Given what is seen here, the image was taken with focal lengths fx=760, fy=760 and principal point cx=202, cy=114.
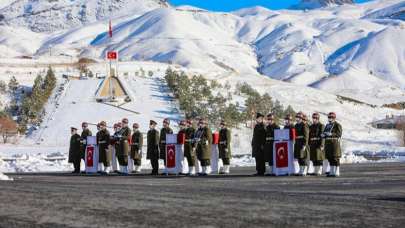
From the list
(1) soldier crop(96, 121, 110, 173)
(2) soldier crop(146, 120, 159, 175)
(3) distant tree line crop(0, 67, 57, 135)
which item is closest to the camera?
(2) soldier crop(146, 120, 159, 175)

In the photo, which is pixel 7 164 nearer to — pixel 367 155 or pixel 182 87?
pixel 367 155

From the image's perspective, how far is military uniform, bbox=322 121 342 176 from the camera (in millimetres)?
19125

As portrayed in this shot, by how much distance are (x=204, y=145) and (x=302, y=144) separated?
319 centimetres

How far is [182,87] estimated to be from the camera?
7094 centimetres

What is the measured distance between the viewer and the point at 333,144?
1927cm

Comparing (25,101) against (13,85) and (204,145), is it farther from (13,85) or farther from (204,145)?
(204,145)

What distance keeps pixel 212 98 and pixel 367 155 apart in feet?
108

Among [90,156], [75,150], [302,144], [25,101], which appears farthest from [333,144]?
[25,101]

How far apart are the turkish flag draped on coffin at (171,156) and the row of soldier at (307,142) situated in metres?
2.70

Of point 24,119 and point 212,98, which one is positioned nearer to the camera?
point 24,119

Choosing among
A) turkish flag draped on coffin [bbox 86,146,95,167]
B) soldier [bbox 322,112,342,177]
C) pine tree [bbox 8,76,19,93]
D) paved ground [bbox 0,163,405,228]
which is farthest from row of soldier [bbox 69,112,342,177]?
pine tree [bbox 8,76,19,93]

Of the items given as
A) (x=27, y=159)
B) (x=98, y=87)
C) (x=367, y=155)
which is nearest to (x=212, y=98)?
(x=98, y=87)

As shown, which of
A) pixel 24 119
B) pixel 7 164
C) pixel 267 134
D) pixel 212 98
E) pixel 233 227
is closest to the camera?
pixel 233 227

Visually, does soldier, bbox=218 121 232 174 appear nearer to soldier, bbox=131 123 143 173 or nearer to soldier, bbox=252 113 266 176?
soldier, bbox=252 113 266 176
